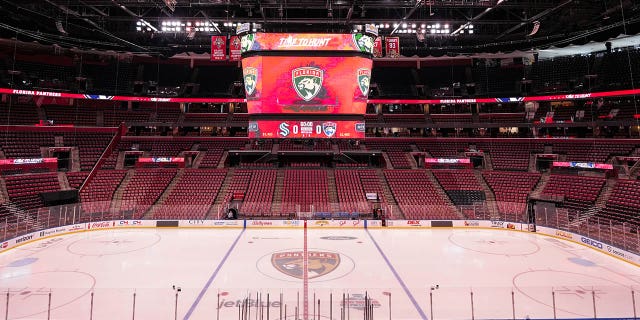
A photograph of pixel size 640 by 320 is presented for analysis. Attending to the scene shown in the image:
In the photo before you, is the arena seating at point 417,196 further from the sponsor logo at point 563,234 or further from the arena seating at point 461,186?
the sponsor logo at point 563,234

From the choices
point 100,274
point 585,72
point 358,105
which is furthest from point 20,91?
point 585,72

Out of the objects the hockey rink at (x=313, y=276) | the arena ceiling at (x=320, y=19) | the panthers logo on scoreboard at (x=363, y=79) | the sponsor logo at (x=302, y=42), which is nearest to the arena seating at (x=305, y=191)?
the hockey rink at (x=313, y=276)

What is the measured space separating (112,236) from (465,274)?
1783cm

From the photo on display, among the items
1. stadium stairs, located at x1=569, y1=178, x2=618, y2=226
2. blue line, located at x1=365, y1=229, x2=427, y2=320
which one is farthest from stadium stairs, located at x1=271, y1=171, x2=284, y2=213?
stadium stairs, located at x1=569, y1=178, x2=618, y2=226

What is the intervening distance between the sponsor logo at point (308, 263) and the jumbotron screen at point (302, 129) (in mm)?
4934

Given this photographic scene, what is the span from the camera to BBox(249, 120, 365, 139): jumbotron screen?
38.0 ft

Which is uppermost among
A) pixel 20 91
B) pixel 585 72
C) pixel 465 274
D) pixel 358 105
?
pixel 585 72

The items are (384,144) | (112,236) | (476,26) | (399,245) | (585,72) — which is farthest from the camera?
(384,144)

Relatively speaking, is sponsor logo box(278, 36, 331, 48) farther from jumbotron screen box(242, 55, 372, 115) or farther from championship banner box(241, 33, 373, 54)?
jumbotron screen box(242, 55, 372, 115)

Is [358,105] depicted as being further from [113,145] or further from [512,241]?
[113,145]

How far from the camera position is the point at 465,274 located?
11.9 m

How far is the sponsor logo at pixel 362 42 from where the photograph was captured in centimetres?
1184

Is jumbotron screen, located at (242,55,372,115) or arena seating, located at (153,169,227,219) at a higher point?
jumbotron screen, located at (242,55,372,115)

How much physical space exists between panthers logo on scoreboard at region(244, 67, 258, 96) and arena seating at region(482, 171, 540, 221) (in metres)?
18.9
